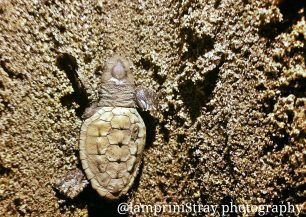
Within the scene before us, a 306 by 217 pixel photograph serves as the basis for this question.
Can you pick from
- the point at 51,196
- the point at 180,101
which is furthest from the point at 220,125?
the point at 51,196

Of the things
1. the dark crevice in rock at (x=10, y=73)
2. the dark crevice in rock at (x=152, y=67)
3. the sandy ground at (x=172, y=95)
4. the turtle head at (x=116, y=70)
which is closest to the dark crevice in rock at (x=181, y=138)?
the sandy ground at (x=172, y=95)

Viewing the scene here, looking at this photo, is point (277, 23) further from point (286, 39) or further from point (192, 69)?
point (192, 69)

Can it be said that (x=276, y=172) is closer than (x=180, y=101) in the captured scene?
Yes

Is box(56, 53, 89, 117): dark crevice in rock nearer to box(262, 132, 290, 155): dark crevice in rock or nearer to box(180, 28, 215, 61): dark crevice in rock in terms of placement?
box(180, 28, 215, 61): dark crevice in rock

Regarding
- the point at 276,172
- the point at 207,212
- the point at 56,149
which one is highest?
the point at 56,149

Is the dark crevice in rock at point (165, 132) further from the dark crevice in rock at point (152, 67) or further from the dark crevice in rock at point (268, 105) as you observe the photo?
the dark crevice in rock at point (268, 105)

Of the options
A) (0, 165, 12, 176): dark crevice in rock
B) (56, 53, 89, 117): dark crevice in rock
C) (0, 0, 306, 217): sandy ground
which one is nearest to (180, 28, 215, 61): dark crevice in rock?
(0, 0, 306, 217): sandy ground
